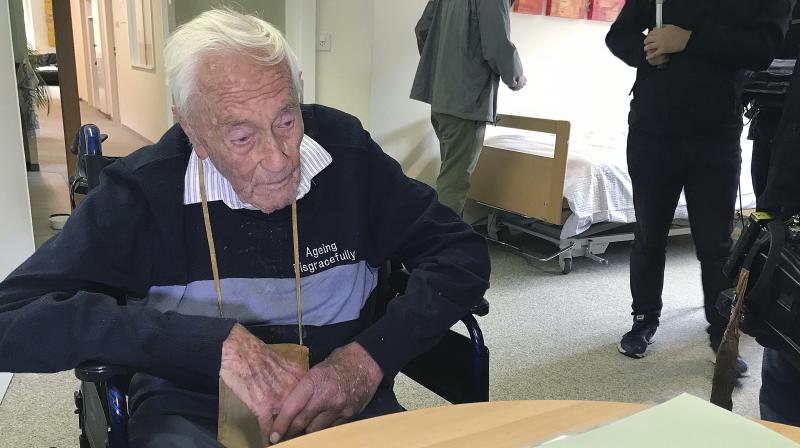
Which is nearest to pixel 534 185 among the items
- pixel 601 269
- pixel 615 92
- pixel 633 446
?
pixel 601 269

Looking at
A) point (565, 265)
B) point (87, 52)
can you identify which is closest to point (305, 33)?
point (565, 265)

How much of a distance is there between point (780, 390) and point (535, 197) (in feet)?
6.43

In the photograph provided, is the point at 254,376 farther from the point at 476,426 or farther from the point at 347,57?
the point at 347,57

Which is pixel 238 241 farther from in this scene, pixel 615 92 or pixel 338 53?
pixel 615 92

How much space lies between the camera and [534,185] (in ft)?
10.6

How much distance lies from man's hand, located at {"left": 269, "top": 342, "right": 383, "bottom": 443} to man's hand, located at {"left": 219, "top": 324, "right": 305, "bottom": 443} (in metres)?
0.01

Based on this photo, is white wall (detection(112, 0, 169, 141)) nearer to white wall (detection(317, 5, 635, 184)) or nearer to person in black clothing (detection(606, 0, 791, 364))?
white wall (detection(317, 5, 635, 184))

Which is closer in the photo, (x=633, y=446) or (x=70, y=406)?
(x=633, y=446)

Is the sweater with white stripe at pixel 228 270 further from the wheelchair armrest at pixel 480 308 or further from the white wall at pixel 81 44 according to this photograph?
the white wall at pixel 81 44

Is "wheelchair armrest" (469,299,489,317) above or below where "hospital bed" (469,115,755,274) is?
above

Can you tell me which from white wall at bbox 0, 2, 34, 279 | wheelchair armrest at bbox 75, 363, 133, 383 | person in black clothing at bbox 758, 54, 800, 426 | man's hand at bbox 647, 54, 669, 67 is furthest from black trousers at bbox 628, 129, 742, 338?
white wall at bbox 0, 2, 34, 279

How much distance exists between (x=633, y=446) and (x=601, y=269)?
3016 millimetres

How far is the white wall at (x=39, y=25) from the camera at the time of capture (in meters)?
11.6

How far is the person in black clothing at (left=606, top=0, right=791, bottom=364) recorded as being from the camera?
5.95 feet
